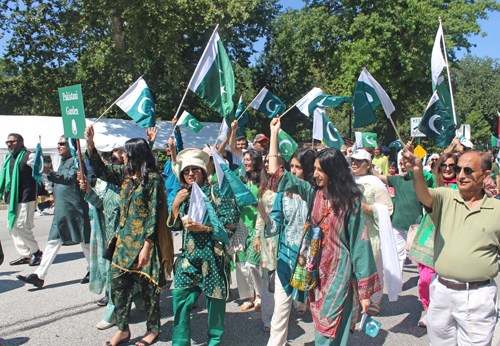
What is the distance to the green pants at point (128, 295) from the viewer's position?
11.7 feet

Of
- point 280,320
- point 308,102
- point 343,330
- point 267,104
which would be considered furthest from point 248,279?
point 308,102

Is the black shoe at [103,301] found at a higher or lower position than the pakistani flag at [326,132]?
lower

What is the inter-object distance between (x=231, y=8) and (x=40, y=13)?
834cm

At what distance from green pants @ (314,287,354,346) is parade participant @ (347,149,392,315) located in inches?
29.9

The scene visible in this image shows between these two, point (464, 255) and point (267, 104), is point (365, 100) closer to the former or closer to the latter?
point (267, 104)

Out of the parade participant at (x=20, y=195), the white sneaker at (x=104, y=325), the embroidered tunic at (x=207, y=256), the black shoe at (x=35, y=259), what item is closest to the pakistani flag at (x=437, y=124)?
the embroidered tunic at (x=207, y=256)

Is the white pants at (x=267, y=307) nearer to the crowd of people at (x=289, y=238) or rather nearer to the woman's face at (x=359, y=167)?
→ the crowd of people at (x=289, y=238)

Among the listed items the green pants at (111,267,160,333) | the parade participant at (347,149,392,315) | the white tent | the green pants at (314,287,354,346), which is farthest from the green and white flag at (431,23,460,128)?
the white tent

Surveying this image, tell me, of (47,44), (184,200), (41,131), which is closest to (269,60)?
(47,44)

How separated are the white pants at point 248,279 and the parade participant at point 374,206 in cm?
128

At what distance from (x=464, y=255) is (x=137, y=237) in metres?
2.61

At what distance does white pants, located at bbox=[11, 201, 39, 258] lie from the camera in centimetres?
626

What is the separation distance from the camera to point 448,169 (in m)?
4.66

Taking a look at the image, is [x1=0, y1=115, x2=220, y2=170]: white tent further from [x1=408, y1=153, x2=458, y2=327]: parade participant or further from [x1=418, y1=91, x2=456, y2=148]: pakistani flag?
[x1=418, y1=91, x2=456, y2=148]: pakistani flag
